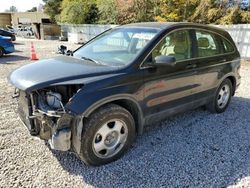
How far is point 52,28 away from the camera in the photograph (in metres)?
33.5

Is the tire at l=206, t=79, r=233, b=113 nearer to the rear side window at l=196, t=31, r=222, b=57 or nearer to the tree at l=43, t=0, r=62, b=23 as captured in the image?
the rear side window at l=196, t=31, r=222, b=57

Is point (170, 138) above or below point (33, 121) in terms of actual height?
below

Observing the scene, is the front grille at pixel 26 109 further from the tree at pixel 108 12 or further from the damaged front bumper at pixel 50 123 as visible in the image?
the tree at pixel 108 12

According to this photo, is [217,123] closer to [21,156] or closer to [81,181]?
[81,181]

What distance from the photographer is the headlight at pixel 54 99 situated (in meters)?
2.87

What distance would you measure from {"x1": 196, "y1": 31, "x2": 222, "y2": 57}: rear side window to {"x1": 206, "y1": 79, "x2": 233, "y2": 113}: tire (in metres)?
0.72

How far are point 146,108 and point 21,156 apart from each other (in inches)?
70.6

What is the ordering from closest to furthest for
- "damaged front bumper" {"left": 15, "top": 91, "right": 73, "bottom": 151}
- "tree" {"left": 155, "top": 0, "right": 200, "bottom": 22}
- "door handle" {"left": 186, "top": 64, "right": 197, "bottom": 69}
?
"damaged front bumper" {"left": 15, "top": 91, "right": 73, "bottom": 151} → "door handle" {"left": 186, "top": 64, "right": 197, "bottom": 69} → "tree" {"left": 155, "top": 0, "right": 200, "bottom": 22}

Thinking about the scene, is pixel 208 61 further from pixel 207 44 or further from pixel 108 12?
pixel 108 12

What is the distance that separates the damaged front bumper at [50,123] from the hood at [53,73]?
0.58 feet

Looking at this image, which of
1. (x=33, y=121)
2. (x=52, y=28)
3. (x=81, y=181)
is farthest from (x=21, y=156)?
(x=52, y=28)

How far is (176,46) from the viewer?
3.95 metres

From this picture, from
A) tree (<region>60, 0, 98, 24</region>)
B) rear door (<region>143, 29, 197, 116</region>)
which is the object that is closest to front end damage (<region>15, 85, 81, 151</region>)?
rear door (<region>143, 29, 197, 116</region>)

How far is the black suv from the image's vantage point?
2.85 metres
